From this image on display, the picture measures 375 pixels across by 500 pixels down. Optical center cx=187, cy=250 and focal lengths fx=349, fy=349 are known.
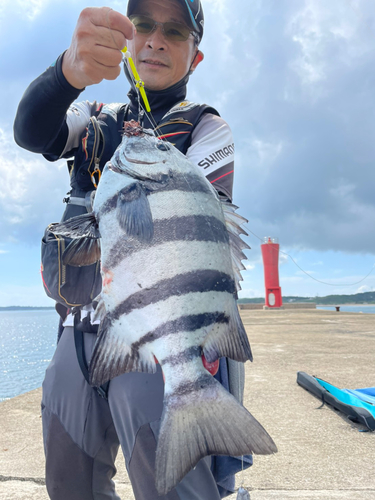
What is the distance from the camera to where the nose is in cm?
178

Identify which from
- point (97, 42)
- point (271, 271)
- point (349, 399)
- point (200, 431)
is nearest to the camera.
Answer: point (200, 431)

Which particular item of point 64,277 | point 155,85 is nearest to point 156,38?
point 155,85

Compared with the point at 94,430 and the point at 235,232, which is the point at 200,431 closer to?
the point at 235,232

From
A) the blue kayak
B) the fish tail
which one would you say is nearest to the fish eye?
the fish tail

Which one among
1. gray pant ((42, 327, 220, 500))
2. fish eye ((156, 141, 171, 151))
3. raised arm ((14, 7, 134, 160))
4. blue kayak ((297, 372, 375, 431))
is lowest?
blue kayak ((297, 372, 375, 431))

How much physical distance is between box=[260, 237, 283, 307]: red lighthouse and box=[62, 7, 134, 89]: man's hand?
1016 inches

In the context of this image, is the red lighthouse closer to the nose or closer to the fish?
the nose

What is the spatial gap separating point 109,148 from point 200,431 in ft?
4.43

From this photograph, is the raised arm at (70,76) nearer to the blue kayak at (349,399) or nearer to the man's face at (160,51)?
the man's face at (160,51)

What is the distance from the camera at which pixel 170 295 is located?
41.9 inches

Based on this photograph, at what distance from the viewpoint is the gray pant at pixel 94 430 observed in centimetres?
122

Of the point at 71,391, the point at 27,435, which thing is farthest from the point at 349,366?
the point at 71,391

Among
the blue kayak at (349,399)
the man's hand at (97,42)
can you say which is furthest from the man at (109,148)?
the blue kayak at (349,399)

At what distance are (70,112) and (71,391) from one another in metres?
1.35
